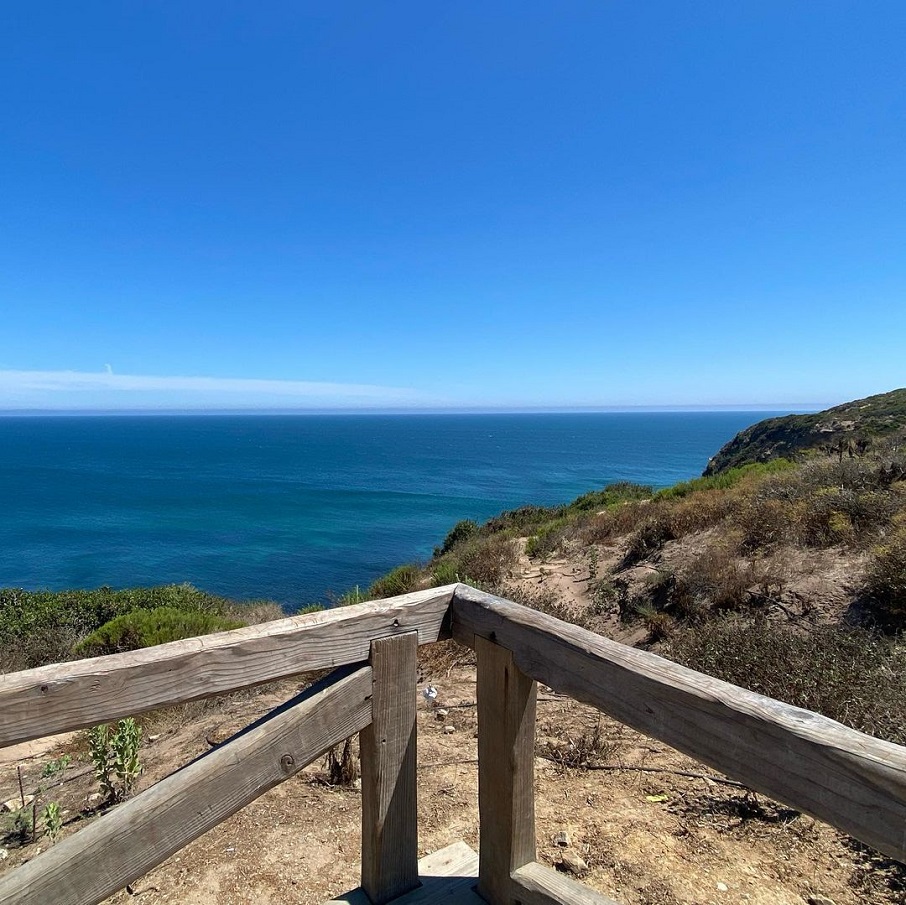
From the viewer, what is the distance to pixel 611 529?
11758mm

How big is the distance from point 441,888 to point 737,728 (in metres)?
1.24

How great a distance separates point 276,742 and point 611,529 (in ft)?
35.6

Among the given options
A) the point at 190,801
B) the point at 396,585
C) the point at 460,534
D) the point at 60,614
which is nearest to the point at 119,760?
the point at 190,801

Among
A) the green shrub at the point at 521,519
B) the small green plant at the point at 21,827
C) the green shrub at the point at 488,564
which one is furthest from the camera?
the green shrub at the point at 521,519

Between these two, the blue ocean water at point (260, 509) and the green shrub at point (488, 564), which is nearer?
the green shrub at point (488, 564)

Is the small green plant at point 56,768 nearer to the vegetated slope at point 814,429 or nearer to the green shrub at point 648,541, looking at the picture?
the green shrub at point 648,541

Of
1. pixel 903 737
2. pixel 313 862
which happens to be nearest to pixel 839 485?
pixel 903 737

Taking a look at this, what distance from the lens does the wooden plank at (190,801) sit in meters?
1.30

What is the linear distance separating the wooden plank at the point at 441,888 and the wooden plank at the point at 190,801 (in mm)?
623

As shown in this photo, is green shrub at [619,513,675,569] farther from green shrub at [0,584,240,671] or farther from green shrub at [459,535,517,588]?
green shrub at [0,584,240,671]

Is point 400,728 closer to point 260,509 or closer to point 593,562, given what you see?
point 593,562

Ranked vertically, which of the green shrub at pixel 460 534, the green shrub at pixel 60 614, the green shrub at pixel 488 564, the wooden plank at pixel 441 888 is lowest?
the green shrub at pixel 460 534

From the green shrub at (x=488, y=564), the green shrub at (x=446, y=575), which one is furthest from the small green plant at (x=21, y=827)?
the green shrub at (x=446, y=575)

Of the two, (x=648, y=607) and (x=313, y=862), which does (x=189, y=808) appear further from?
(x=648, y=607)
